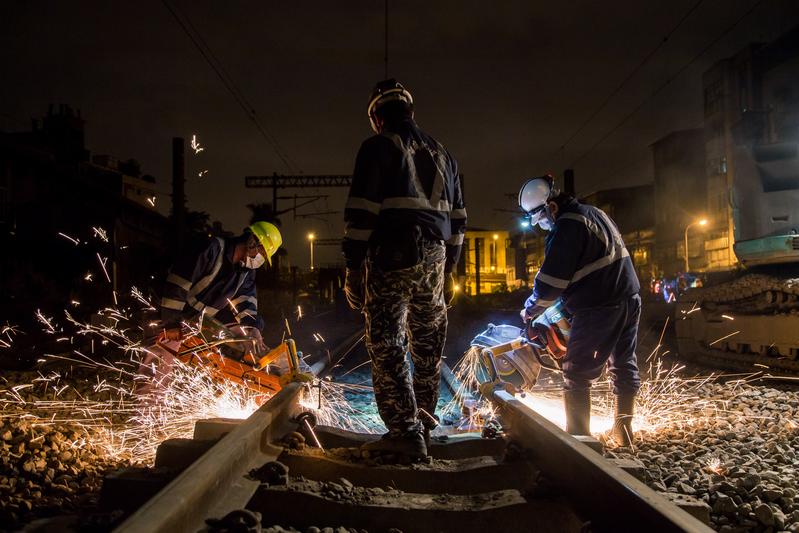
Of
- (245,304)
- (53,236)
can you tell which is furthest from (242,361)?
(53,236)

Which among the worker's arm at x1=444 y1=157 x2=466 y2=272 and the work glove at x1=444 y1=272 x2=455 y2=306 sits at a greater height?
the worker's arm at x1=444 y1=157 x2=466 y2=272

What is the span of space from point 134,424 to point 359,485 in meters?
2.67

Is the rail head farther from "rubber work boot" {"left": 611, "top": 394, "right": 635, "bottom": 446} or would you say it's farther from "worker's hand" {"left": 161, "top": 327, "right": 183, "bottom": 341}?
"rubber work boot" {"left": 611, "top": 394, "right": 635, "bottom": 446}

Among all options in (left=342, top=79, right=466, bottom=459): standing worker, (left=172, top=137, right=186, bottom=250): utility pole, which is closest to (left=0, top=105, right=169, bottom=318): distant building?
(left=172, top=137, right=186, bottom=250): utility pole

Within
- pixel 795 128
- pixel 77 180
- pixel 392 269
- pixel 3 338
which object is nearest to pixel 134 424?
pixel 392 269

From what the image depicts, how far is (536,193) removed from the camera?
4.38 metres

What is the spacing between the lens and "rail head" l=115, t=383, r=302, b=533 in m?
1.69

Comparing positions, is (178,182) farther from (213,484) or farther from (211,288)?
(213,484)

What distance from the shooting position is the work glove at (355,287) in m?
3.21

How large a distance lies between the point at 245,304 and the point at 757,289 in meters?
6.47

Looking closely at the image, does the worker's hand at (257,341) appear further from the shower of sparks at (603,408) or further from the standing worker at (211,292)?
the shower of sparks at (603,408)

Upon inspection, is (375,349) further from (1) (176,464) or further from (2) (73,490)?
(2) (73,490)

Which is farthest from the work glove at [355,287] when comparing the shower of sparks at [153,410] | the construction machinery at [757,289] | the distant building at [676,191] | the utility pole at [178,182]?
the distant building at [676,191]

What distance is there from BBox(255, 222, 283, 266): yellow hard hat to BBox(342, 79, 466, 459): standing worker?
2.27m
